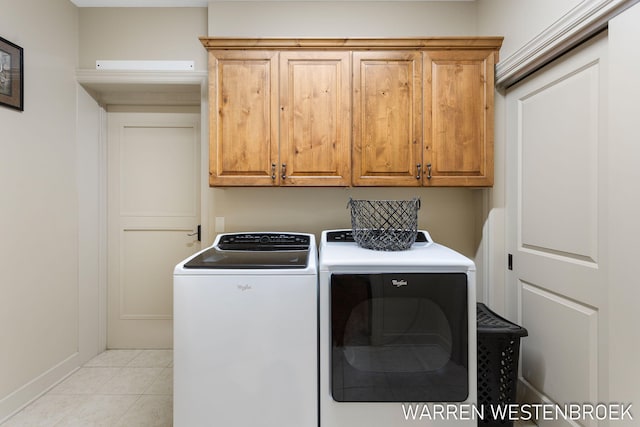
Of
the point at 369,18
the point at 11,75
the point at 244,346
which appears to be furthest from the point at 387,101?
the point at 11,75

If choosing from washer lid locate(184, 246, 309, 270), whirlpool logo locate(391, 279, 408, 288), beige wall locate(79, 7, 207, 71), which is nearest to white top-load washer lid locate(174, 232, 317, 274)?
washer lid locate(184, 246, 309, 270)

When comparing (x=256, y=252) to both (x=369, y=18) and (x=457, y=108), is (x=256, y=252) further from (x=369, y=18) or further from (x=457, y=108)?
(x=369, y=18)

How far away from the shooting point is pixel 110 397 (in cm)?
208

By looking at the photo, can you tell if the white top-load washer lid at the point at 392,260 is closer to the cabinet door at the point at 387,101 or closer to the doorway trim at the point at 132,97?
the cabinet door at the point at 387,101

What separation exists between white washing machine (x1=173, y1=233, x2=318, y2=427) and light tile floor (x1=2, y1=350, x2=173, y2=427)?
1.92 ft

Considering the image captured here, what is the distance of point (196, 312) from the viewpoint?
151 cm

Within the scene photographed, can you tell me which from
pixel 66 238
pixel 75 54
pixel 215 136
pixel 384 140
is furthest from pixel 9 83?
pixel 384 140

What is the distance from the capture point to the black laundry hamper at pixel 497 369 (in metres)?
1.68

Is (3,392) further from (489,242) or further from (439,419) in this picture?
(489,242)

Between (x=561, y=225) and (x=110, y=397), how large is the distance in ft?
9.02

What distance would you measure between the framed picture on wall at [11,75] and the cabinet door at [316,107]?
59.2 inches

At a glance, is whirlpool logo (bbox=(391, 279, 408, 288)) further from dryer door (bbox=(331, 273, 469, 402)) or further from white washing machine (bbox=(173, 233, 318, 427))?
white washing machine (bbox=(173, 233, 318, 427))

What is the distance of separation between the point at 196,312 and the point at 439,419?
4.00 feet

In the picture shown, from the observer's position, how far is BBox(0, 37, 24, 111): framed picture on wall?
1.83 meters
